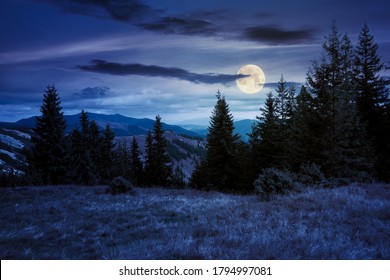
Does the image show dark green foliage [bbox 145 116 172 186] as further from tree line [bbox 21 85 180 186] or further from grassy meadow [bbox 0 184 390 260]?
grassy meadow [bbox 0 184 390 260]

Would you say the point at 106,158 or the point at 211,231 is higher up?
the point at 211,231

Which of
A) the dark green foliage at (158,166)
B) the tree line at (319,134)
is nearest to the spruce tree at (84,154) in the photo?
the dark green foliage at (158,166)

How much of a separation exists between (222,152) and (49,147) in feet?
70.4

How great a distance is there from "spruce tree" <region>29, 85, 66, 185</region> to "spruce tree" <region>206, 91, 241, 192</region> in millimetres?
18513

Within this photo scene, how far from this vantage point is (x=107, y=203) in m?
13.4

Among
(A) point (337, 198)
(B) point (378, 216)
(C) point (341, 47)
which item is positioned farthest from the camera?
(C) point (341, 47)

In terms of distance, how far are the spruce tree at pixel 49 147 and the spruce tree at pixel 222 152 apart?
18.5 meters

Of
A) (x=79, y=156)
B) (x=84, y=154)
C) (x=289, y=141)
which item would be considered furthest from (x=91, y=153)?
(x=289, y=141)

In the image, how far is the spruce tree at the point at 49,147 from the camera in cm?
3112

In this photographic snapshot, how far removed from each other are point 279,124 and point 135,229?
25.0 meters

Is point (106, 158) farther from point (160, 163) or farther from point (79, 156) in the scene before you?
point (160, 163)

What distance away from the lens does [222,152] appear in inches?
1320
